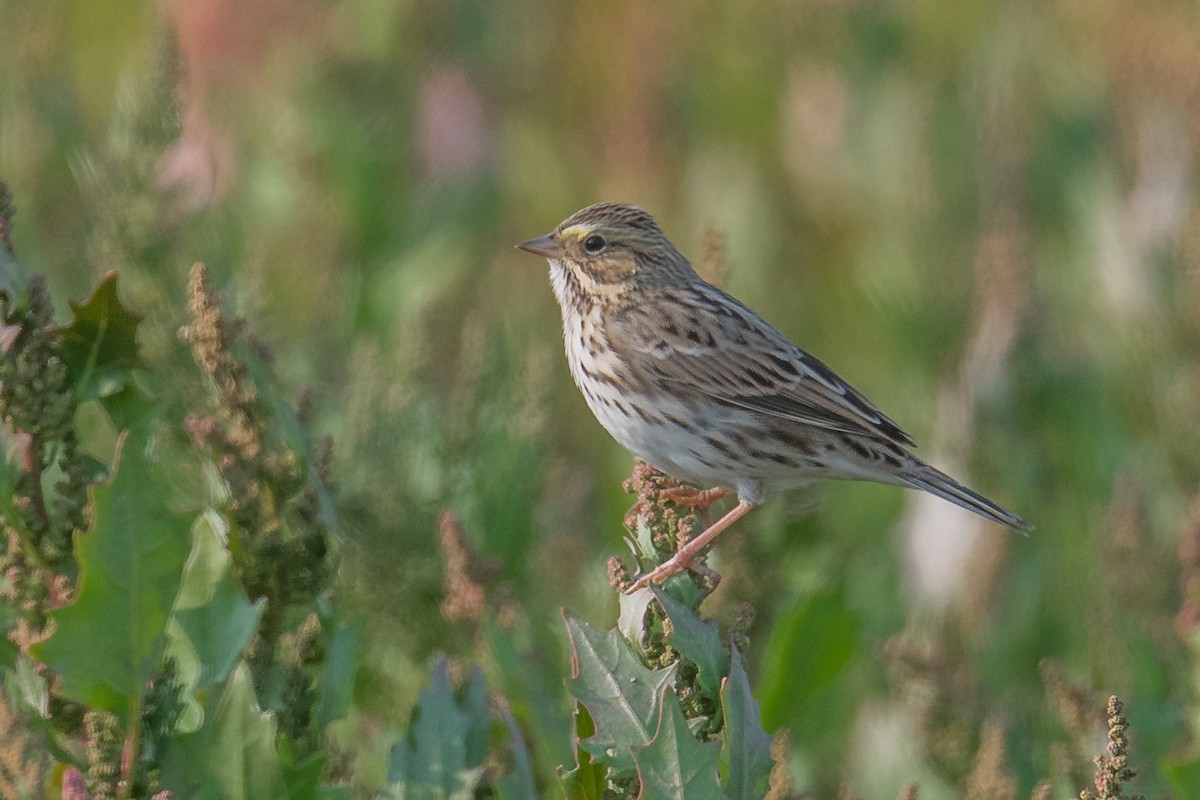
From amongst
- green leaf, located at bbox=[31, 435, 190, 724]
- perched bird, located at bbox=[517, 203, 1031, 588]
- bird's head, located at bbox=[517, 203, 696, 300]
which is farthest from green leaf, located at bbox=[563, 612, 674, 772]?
bird's head, located at bbox=[517, 203, 696, 300]

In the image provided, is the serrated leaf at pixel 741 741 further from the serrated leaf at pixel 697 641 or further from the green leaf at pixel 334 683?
the green leaf at pixel 334 683

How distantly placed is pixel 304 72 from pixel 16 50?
4.14 feet

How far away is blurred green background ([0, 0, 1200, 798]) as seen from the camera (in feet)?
15.0

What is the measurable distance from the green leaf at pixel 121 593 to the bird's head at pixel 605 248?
78.3 inches

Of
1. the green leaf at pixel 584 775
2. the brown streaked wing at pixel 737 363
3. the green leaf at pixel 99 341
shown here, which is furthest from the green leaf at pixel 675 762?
the brown streaked wing at pixel 737 363

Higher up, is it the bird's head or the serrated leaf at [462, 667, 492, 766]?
the bird's head

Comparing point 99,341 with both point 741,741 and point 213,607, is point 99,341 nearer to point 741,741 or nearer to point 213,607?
point 213,607

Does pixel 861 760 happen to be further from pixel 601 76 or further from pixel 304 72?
pixel 601 76

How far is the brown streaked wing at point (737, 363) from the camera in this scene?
4270 millimetres

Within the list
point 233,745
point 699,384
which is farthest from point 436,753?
point 699,384

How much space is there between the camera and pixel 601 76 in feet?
28.5

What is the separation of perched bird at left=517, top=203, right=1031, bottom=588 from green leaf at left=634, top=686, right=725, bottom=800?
1377 mm

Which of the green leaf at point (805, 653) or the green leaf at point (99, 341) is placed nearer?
the green leaf at point (99, 341)

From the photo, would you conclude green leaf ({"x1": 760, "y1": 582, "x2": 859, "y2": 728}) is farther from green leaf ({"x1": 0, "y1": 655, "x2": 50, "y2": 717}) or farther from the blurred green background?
green leaf ({"x1": 0, "y1": 655, "x2": 50, "y2": 717})
